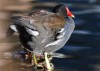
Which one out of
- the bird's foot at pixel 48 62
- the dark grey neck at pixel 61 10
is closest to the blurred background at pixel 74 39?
the bird's foot at pixel 48 62

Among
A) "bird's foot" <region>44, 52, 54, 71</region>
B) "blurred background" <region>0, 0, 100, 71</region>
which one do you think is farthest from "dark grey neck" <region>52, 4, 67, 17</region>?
"bird's foot" <region>44, 52, 54, 71</region>

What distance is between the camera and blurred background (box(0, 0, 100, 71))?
7.41 meters

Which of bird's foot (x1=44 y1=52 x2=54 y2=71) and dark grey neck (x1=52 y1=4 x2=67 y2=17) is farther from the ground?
dark grey neck (x1=52 y1=4 x2=67 y2=17)

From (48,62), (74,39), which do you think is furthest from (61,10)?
(48,62)

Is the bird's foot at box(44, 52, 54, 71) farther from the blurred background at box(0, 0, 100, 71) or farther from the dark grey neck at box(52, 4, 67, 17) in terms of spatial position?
the dark grey neck at box(52, 4, 67, 17)

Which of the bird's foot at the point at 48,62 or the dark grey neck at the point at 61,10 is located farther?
the dark grey neck at the point at 61,10

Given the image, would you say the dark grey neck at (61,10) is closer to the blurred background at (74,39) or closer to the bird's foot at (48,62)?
the blurred background at (74,39)

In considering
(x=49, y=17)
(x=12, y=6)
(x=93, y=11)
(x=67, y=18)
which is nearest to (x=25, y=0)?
(x=12, y=6)

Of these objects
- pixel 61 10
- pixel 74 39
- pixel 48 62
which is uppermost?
pixel 61 10

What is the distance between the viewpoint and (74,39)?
8453 mm

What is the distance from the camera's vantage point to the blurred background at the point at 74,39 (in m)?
7.41

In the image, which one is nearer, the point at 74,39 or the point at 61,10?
Answer: the point at 61,10

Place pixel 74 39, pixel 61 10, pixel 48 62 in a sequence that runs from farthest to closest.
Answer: pixel 74 39 < pixel 61 10 < pixel 48 62

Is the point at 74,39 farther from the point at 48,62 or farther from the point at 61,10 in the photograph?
the point at 48,62
